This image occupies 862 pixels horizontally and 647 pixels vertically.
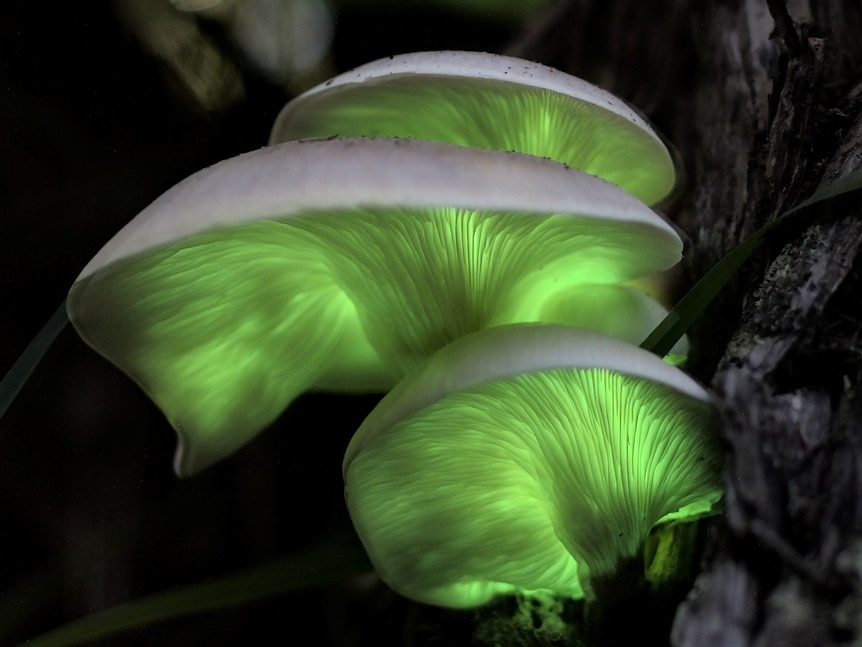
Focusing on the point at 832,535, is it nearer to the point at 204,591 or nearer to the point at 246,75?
the point at 204,591

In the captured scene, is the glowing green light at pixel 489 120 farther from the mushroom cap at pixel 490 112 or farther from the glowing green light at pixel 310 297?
the glowing green light at pixel 310 297

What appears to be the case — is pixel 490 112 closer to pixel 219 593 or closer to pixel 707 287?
pixel 707 287

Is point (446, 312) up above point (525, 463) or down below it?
above

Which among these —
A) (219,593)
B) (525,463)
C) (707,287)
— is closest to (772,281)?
(707,287)

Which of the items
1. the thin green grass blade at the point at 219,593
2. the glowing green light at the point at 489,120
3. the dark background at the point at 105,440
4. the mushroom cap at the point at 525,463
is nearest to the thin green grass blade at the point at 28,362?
the dark background at the point at 105,440

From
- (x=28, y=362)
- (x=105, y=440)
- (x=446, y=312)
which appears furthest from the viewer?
(x=105, y=440)

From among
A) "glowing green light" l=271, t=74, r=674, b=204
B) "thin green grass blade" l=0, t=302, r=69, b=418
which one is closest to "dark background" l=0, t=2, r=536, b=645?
"thin green grass blade" l=0, t=302, r=69, b=418
